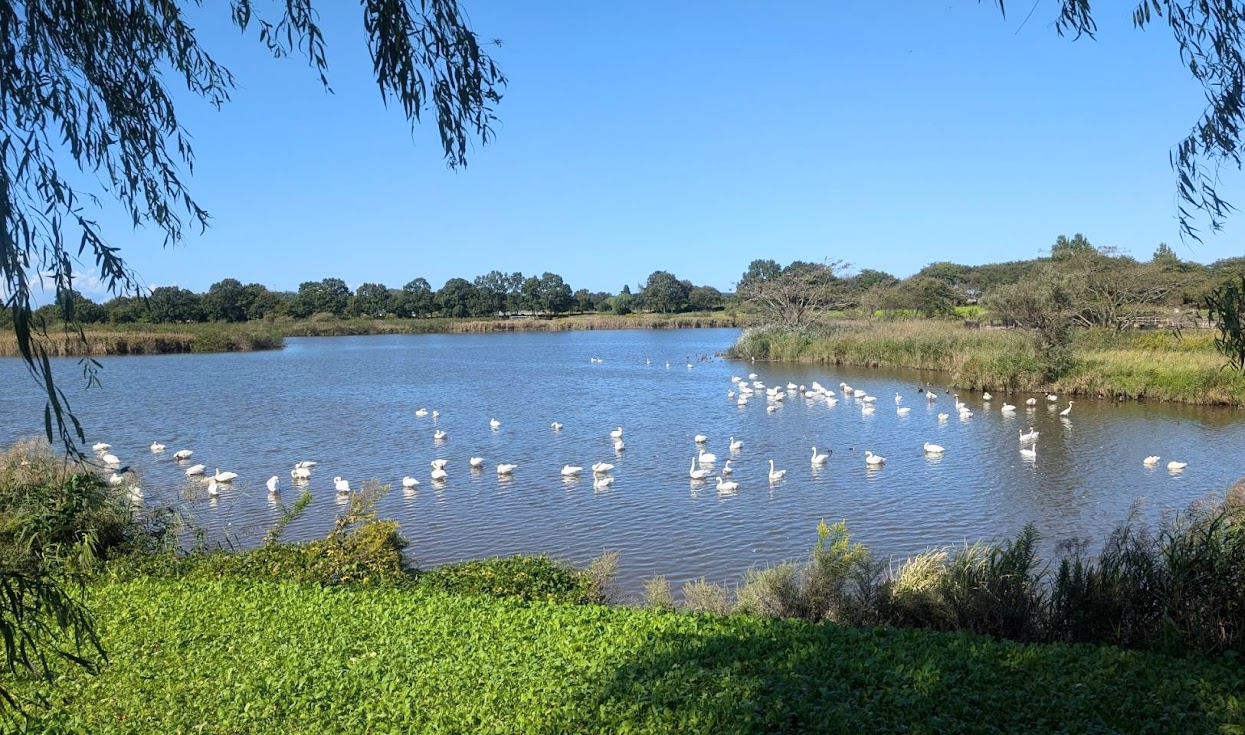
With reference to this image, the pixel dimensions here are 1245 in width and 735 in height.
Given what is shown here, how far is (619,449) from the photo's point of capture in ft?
67.2

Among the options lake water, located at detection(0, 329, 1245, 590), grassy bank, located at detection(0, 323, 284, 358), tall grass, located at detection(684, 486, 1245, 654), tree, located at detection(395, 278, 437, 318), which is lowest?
lake water, located at detection(0, 329, 1245, 590)

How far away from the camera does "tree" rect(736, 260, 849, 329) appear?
51.3 metres

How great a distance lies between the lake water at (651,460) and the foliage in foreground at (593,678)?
14.5ft

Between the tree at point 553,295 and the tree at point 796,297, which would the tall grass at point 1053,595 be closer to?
the tree at point 796,297

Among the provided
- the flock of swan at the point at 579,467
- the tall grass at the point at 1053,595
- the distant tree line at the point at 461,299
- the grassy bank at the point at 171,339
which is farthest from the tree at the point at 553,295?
the tall grass at the point at 1053,595

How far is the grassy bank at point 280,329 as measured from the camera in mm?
56438

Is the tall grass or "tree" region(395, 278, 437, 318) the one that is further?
"tree" region(395, 278, 437, 318)

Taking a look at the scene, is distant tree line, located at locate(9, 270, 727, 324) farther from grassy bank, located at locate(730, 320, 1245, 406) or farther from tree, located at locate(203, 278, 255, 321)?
grassy bank, located at locate(730, 320, 1245, 406)

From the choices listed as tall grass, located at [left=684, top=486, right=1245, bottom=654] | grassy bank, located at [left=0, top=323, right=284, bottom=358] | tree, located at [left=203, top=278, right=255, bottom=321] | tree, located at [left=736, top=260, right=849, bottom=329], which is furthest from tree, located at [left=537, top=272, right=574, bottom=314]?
tall grass, located at [left=684, top=486, right=1245, bottom=654]

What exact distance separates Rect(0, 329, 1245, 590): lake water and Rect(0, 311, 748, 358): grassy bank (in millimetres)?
18999

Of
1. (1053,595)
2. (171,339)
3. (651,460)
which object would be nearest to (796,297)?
(651,460)

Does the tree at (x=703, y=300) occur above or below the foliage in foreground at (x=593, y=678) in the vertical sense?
above

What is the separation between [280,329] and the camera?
82.9 meters

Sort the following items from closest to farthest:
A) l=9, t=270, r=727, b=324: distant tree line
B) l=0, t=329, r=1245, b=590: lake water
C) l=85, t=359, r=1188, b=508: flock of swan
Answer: l=0, t=329, r=1245, b=590: lake water < l=85, t=359, r=1188, b=508: flock of swan < l=9, t=270, r=727, b=324: distant tree line
